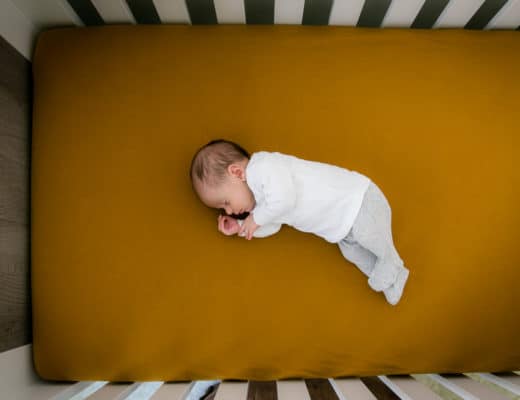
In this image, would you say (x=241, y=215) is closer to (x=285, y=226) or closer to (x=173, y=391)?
(x=285, y=226)

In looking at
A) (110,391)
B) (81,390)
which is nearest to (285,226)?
(110,391)

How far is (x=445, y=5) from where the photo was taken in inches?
58.4

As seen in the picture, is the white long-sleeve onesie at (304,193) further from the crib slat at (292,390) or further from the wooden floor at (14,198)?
the wooden floor at (14,198)

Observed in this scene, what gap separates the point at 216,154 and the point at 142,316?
2.08 feet

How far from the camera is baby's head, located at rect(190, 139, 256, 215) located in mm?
1245

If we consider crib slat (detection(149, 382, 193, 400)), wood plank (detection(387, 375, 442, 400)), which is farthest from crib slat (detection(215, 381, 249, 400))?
wood plank (detection(387, 375, 442, 400))

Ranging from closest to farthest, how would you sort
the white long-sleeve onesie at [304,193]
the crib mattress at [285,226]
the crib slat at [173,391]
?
the white long-sleeve onesie at [304,193], the crib slat at [173,391], the crib mattress at [285,226]

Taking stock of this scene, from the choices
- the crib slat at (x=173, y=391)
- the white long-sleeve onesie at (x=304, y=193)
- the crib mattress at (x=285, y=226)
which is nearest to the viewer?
the white long-sleeve onesie at (x=304, y=193)

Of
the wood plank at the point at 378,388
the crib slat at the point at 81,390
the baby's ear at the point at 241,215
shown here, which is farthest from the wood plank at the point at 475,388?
the crib slat at the point at 81,390

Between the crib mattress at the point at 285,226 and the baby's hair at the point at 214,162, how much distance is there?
0.22 m

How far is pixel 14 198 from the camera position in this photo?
138 centimetres

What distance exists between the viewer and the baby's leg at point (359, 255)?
1.40 meters

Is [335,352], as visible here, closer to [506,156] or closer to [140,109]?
[506,156]

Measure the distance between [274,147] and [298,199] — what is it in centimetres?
28
